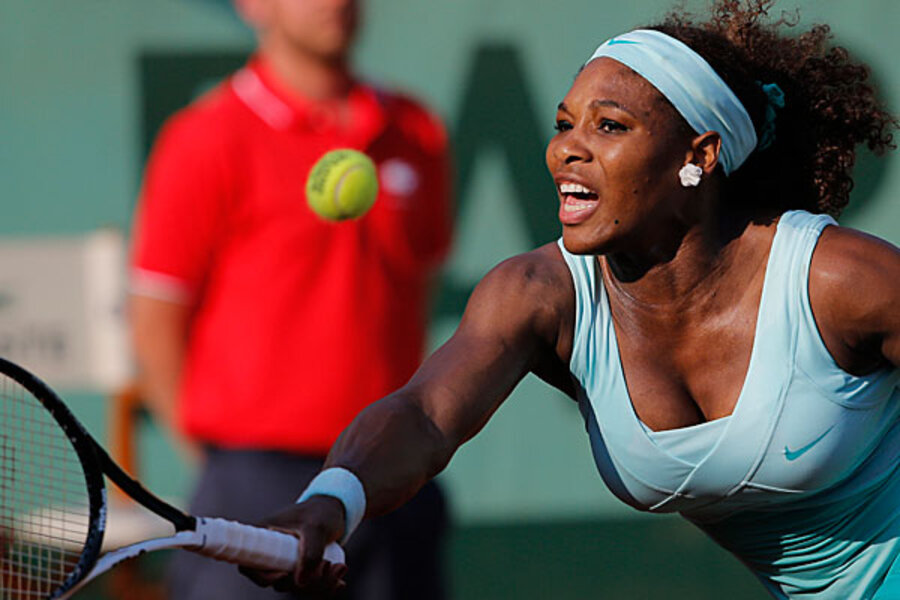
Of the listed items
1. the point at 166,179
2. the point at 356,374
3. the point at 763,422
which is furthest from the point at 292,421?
the point at 763,422

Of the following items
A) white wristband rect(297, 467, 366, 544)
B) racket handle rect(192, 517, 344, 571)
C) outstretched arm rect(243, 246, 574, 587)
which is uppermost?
outstretched arm rect(243, 246, 574, 587)

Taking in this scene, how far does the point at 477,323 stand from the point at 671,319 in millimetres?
391

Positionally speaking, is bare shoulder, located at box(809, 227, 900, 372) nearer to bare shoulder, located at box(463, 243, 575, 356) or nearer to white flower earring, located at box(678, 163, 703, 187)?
white flower earring, located at box(678, 163, 703, 187)

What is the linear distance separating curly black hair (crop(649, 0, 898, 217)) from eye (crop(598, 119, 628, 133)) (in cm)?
30

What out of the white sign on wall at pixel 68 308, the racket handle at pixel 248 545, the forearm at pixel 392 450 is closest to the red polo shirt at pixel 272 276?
the white sign on wall at pixel 68 308

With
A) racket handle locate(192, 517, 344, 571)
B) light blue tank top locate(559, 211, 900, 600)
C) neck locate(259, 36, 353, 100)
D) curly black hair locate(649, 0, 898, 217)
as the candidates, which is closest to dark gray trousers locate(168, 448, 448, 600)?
neck locate(259, 36, 353, 100)

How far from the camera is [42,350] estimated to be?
6.22 m

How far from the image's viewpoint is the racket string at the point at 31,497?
3180mm

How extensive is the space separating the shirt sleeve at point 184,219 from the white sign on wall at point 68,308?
1.27 m

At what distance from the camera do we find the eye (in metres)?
3.09

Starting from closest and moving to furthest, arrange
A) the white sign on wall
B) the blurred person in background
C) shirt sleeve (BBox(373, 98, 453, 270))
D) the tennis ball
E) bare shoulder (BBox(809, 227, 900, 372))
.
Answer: bare shoulder (BBox(809, 227, 900, 372))
the tennis ball
the blurred person in background
shirt sleeve (BBox(373, 98, 453, 270))
the white sign on wall

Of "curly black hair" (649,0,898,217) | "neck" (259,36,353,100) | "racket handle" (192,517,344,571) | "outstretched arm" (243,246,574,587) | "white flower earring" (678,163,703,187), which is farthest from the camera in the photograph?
"neck" (259,36,353,100)

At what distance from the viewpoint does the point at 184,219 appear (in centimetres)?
500

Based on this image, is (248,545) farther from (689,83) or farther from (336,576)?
(689,83)
